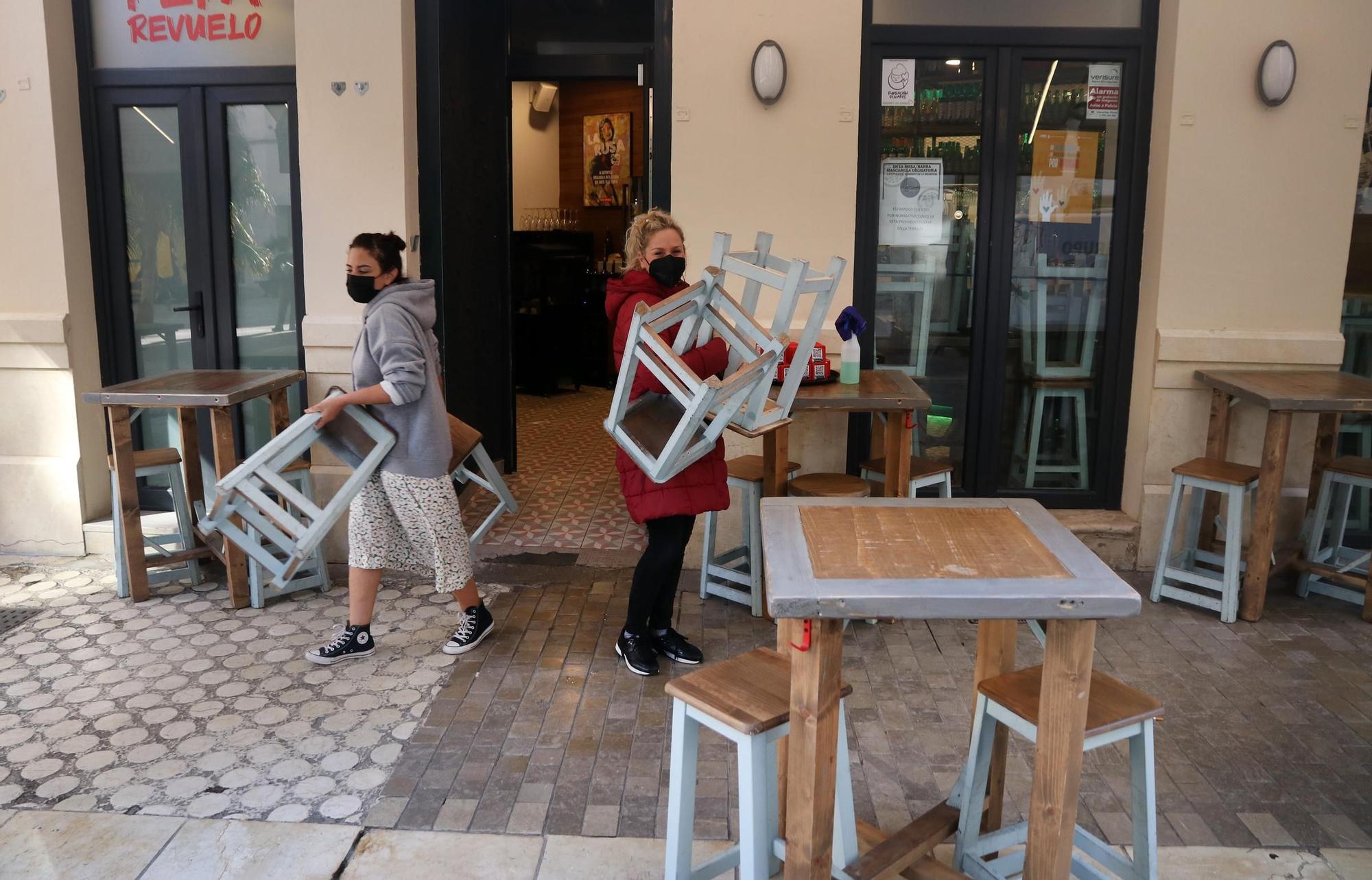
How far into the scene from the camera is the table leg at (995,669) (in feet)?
9.10

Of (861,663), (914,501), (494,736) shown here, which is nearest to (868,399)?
(861,663)

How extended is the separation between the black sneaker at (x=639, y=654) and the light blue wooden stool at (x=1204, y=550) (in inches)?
94.1

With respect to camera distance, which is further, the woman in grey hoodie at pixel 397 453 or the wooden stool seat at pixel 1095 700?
the woman in grey hoodie at pixel 397 453

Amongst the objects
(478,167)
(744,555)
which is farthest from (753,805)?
(478,167)

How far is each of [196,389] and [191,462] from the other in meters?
0.52

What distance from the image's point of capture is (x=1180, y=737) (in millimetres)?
3721

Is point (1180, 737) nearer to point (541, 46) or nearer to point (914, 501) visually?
point (914, 501)

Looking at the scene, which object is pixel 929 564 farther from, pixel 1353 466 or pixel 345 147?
pixel 345 147

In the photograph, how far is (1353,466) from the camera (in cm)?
497

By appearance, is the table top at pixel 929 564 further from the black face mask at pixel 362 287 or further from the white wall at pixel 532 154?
the white wall at pixel 532 154

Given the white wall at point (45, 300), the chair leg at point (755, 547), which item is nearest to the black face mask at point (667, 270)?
the chair leg at point (755, 547)

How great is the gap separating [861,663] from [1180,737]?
1.15 m

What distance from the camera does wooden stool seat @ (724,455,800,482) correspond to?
4840mm

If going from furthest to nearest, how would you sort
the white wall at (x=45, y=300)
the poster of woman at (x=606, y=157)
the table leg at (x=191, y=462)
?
the poster of woman at (x=606, y=157), the white wall at (x=45, y=300), the table leg at (x=191, y=462)
